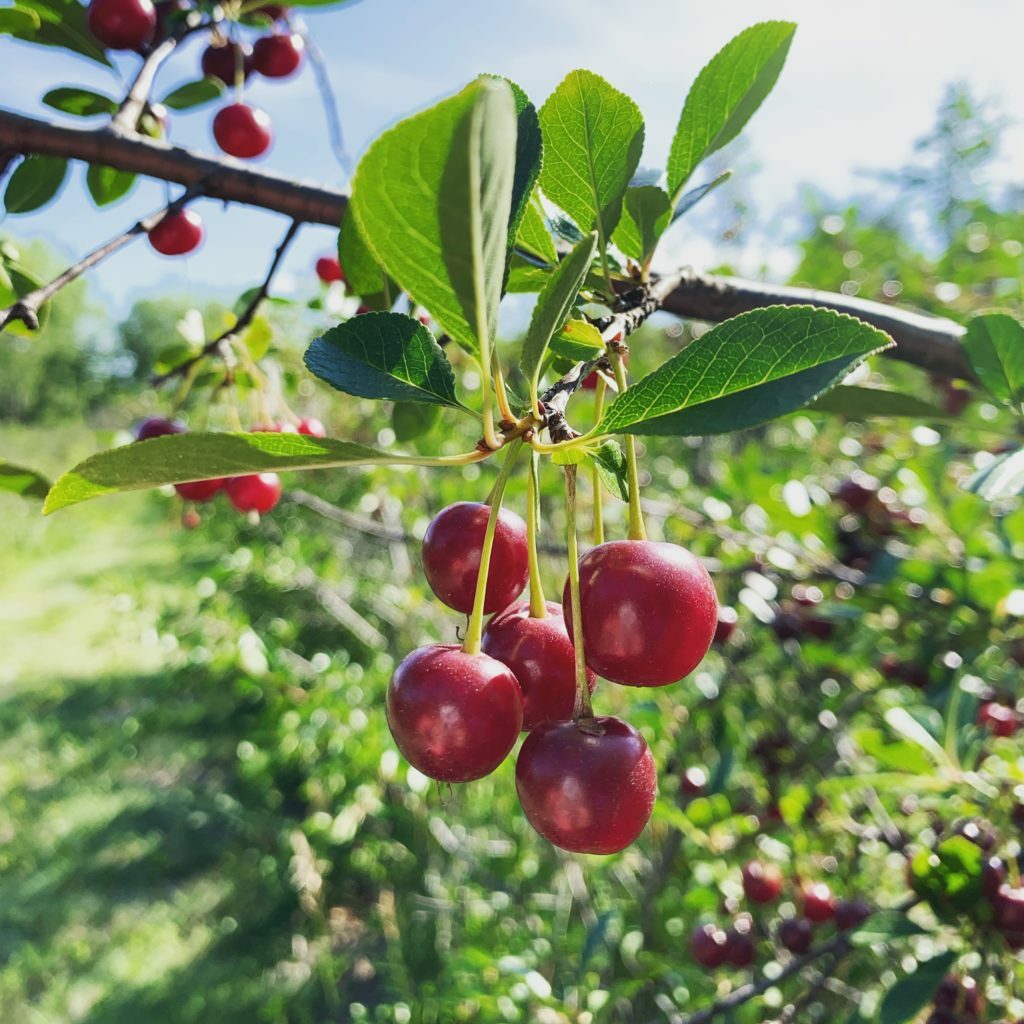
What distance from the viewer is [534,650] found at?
682 mm

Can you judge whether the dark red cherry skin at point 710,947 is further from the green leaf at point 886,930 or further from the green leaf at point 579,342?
the green leaf at point 579,342

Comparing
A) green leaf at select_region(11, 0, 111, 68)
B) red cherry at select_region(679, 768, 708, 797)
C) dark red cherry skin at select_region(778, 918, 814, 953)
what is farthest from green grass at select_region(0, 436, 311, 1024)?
green leaf at select_region(11, 0, 111, 68)

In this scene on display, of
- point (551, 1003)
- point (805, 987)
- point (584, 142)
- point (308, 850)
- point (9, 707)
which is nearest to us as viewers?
point (584, 142)

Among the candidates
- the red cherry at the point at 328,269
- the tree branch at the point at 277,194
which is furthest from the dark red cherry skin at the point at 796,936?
the red cherry at the point at 328,269

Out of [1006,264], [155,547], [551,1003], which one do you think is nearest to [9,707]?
[155,547]

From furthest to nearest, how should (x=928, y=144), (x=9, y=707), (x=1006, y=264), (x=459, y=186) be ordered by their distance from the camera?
(x=9, y=707)
(x=928, y=144)
(x=1006, y=264)
(x=459, y=186)

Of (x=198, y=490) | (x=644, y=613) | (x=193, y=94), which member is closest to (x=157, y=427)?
(x=198, y=490)

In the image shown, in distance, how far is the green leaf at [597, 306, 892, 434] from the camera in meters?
0.51

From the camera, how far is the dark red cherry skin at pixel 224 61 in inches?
62.4

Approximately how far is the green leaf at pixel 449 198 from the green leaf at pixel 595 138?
0.87 ft

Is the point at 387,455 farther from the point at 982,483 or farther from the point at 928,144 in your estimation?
the point at 928,144

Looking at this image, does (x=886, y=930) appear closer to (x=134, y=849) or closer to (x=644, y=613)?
(x=644, y=613)

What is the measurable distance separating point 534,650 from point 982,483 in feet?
1.43

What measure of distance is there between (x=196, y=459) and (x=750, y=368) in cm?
36
